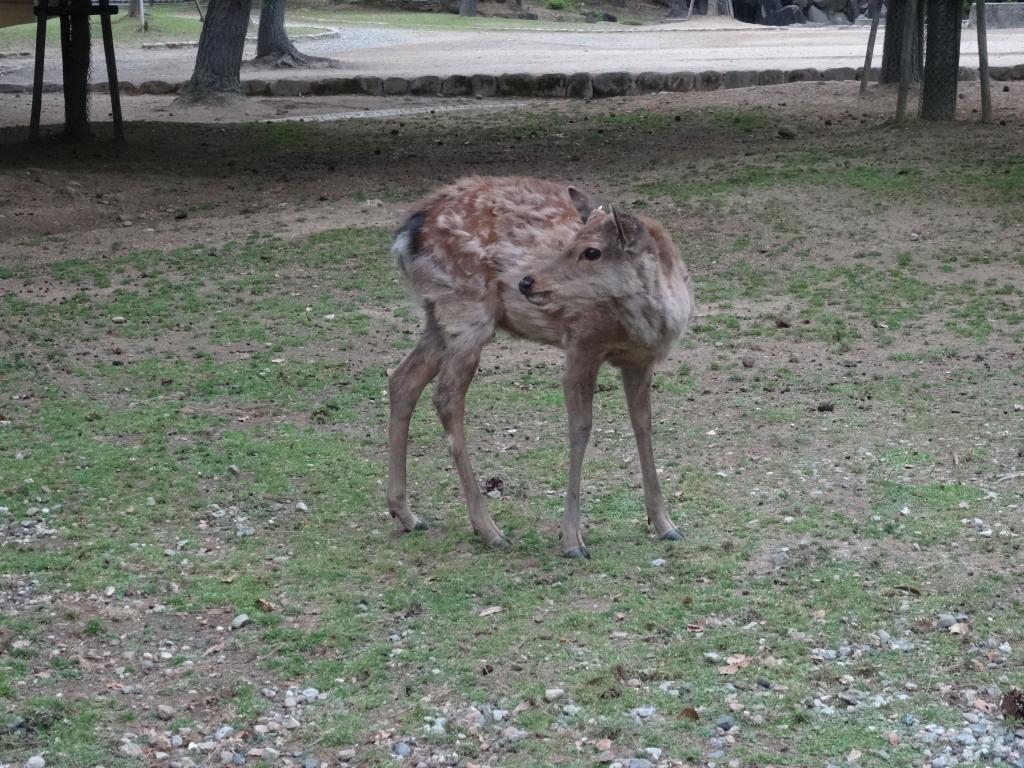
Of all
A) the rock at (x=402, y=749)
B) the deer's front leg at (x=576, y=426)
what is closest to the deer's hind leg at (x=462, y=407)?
the deer's front leg at (x=576, y=426)

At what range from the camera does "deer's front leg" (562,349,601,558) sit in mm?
5988

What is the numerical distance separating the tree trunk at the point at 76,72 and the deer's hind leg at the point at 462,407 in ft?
41.5

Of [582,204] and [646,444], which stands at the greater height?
[582,204]

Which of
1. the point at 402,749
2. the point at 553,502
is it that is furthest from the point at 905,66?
the point at 402,749

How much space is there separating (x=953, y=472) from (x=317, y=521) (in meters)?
3.19

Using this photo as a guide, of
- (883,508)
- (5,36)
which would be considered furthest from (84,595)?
(5,36)

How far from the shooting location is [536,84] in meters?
23.3

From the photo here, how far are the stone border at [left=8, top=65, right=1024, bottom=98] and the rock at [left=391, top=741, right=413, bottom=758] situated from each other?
1950 cm

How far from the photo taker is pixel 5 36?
38.6 meters

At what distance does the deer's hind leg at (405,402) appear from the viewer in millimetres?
6391

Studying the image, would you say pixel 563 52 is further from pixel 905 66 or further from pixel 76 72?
pixel 905 66

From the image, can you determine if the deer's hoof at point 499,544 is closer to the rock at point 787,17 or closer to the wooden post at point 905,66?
the wooden post at point 905,66

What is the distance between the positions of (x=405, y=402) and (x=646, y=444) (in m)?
1.19

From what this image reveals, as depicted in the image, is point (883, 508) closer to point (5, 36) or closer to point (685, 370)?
point (685, 370)
